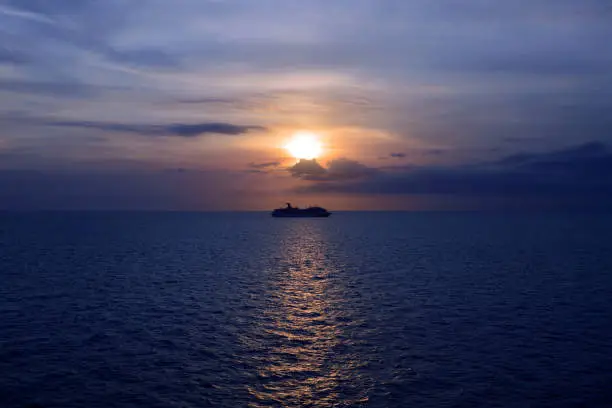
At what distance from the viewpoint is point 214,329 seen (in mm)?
40562

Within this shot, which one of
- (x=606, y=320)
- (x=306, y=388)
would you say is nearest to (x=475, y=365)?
(x=306, y=388)

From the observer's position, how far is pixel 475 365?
1243 inches

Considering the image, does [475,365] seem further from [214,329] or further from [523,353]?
[214,329]

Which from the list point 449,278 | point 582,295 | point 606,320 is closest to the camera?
point 606,320

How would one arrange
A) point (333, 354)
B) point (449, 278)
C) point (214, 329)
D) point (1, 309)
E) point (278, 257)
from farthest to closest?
point (278, 257)
point (449, 278)
point (1, 309)
point (214, 329)
point (333, 354)

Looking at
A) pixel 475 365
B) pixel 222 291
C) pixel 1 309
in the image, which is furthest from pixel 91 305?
pixel 475 365

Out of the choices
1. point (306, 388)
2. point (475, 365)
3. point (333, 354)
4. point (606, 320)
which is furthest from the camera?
point (606, 320)

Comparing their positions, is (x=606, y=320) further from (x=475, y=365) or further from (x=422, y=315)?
(x=475, y=365)

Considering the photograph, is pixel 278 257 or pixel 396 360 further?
pixel 278 257

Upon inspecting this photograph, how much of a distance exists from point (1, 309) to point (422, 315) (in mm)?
37865

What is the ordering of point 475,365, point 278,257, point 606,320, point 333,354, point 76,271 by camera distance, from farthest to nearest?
point 278,257 → point 76,271 → point 606,320 → point 333,354 → point 475,365

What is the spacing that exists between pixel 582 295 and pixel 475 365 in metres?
30.9

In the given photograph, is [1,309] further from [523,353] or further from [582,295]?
[582,295]

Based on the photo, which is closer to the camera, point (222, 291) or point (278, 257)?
point (222, 291)
